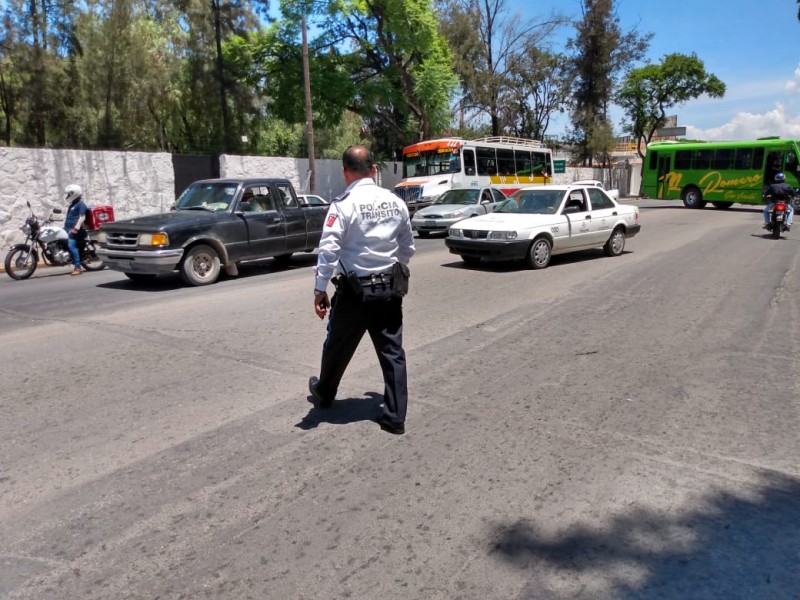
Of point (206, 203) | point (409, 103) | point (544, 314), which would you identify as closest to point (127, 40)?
point (409, 103)

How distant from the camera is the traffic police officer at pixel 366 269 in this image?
13.0 ft

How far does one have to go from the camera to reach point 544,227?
37.6ft

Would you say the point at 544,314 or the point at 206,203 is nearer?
the point at 544,314

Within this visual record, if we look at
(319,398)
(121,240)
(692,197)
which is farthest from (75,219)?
(692,197)

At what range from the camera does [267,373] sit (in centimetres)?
546

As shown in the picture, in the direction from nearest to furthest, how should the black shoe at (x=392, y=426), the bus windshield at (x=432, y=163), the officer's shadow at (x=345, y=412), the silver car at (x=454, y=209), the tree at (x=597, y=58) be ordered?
the black shoe at (x=392, y=426) < the officer's shadow at (x=345, y=412) < the silver car at (x=454, y=209) < the bus windshield at (x=432, y=163) < the tree at (x=597, y=58)

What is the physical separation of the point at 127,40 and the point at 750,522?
2961 centimetres

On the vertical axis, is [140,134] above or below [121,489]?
above

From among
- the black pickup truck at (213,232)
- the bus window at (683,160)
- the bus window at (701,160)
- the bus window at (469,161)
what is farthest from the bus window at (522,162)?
the black pickup truck at (213,232)

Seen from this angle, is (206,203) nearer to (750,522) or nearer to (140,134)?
(750,522)

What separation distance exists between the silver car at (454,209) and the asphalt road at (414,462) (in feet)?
35.1

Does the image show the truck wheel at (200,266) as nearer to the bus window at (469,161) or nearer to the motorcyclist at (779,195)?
the motorcyclist at (779,195)

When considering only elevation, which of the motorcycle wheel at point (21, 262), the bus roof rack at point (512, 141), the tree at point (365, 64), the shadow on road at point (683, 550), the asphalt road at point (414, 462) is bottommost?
the shadow on road at point (683, 550)

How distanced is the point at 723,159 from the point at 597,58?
24.0m
